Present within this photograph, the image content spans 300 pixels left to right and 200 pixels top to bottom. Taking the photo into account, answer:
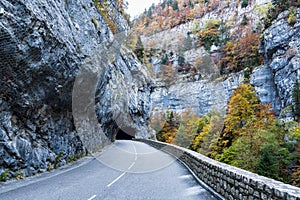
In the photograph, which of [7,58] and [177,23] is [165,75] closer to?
[177,23]

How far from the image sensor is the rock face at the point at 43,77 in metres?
8.46

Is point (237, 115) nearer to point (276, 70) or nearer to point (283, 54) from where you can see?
point (276, 70)

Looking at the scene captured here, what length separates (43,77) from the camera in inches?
410

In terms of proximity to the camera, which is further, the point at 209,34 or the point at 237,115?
the point at 209,34

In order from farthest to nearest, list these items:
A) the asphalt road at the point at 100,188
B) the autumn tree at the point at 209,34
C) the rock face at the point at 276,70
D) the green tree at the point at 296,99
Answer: the autumn tree at the point at 209,34 < the rock face at the point at 276,70 < the green tree at the point at 296,99 < the asphalt road at the point at 100,188

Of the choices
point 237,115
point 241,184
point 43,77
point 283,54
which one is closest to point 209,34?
point 283,54

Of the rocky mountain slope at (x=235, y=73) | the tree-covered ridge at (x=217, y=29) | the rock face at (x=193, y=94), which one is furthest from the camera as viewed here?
the rock face at (x=193, y=94)

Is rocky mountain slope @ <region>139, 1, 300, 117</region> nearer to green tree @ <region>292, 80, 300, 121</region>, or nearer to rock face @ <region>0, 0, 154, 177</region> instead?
green tree @ <region>292, 80, 300, 121</region>

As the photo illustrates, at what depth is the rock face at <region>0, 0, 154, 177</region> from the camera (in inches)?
333

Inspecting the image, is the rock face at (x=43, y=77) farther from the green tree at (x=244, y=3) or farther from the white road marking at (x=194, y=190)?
the green tree at (x=244, y=3)

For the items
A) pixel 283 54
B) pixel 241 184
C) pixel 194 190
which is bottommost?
pixel 194 190

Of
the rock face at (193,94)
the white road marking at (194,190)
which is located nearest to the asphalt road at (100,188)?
the white road marking at (194,190)

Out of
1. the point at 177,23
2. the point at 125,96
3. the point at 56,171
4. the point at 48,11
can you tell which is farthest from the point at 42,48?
the point at 177,23

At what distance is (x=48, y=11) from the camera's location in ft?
32.3
